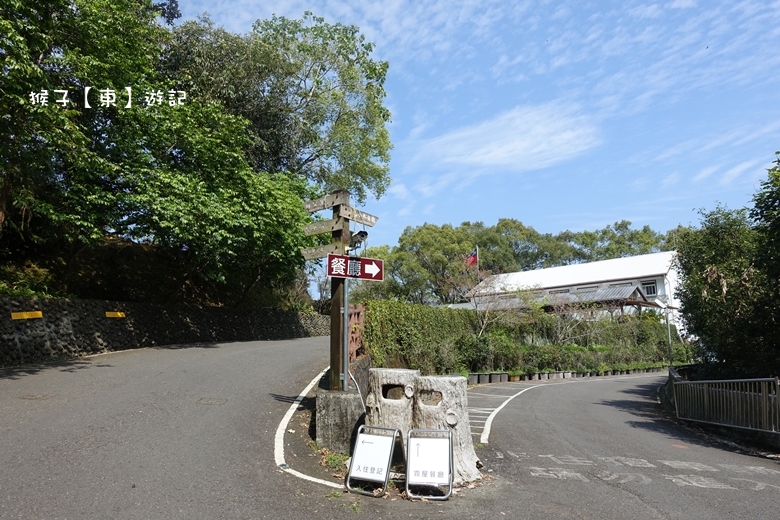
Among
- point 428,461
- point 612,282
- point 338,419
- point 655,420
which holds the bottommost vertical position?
point 655,420

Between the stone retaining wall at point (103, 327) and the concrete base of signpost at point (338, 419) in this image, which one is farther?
the stone retaining wall at point (103, 327)

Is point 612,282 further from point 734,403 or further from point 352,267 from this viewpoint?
point 352,267

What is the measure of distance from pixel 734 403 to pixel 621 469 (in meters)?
4.82

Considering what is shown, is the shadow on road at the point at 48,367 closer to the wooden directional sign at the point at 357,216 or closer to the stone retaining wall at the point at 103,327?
the stone retaining wall at the point at 103,327

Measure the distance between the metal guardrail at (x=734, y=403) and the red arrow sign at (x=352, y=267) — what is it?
24.6 ft

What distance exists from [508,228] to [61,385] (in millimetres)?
57285

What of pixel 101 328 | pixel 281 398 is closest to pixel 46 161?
pixel 101 328

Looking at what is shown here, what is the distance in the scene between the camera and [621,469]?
8031 mm

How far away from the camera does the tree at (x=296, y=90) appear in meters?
25.9

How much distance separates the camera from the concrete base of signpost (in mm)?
7711

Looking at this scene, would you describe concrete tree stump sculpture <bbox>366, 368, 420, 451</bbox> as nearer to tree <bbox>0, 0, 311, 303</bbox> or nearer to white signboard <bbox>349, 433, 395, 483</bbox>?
white signboard <bbox>349, 433, 395, 483</bbox>

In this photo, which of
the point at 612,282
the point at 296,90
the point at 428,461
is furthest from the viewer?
the point at 612,282

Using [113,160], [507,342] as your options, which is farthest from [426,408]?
[507,342]

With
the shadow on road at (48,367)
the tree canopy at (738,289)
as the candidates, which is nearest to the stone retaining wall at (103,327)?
the shadow on road at (48,367)
